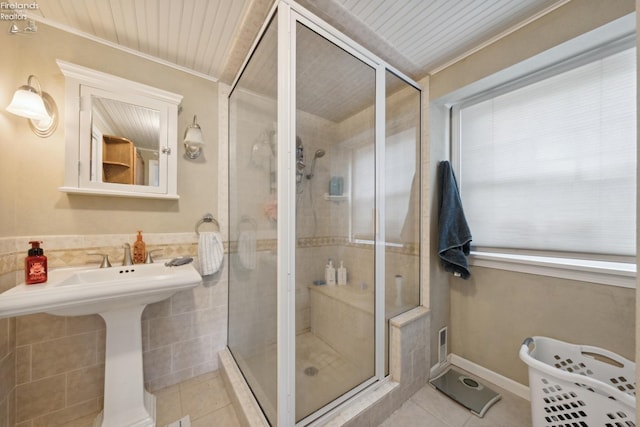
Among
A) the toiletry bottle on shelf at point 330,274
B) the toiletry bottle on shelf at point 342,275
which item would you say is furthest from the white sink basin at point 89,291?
the toiletry bottle on shelf at point 342,275

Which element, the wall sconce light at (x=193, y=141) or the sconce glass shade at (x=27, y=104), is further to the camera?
the wall sconce light at (x=193, y=141)

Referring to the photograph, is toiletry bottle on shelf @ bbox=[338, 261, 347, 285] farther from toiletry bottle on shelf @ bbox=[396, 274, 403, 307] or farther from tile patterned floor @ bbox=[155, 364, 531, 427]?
tile patterned floor @ bbox=[155, 364, 531, 427]

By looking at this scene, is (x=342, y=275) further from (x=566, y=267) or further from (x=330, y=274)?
(x=566, y=267)

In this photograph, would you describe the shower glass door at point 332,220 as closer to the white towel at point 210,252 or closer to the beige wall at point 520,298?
the beige wall at point 520,298

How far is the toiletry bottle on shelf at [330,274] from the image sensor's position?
4.47 ft

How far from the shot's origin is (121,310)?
1.12 meters

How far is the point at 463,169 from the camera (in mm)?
1808

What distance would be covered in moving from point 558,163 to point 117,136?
274 centimetres

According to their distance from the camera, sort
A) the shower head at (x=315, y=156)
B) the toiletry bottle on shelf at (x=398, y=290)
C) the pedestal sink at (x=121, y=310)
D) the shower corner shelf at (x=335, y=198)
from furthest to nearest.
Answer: the toiletry bottle on shelf at (x=398, y=290) → the shower corner shelf at (x=335, y=198) → the shower head at (x=315, y=156) → the pedestal sink at (x=121, y=310)

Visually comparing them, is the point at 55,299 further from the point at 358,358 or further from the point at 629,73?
the point at 629,73

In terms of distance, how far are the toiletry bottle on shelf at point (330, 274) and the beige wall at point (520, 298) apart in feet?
2.80

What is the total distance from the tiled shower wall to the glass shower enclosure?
0.83 feet

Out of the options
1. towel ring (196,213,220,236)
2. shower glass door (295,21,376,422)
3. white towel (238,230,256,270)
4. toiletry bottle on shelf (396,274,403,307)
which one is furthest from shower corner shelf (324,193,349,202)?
towel ring (196,213,220,236)

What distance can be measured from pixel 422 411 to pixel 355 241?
3.71ft
